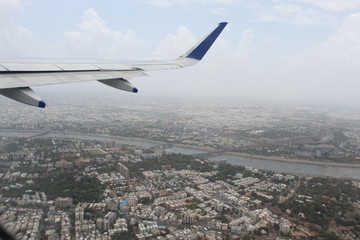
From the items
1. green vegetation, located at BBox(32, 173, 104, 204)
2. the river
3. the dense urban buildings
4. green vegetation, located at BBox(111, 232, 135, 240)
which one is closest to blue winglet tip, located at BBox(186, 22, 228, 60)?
the dense urban buildings

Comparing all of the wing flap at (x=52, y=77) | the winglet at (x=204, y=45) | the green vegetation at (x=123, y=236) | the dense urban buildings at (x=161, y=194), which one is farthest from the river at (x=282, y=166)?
the wing flap at (x=52, y=77)

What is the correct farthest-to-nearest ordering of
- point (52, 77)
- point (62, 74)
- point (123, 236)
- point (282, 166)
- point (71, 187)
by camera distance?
point (282, 166)
point (71, 187)
point (123, 236)
point (62, 74)
point (52, 77)

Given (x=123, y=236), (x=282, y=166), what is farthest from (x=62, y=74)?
(x=282, y=166)

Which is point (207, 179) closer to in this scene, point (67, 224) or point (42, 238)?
point (67, 224)

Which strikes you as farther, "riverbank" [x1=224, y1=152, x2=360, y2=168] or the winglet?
"riverbank" [x1=224, y1=152, x2=360, y2=168]

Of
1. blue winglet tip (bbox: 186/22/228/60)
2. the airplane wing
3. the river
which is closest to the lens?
the airplane wing

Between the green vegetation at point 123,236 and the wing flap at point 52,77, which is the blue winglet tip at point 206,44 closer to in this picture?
the wing flap at point 52,77

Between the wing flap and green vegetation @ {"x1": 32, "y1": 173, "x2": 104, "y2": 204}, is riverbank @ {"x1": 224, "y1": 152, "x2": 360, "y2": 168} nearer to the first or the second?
green vegetation @ {"x1": 32, "y1": 173, "x2": 104, "y2": 204}

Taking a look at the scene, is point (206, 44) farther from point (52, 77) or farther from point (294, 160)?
point (294, 160)
